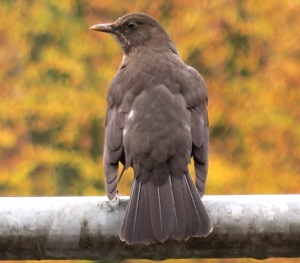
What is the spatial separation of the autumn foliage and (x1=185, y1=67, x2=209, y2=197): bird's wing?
12.1 ft

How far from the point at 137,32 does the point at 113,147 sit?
134cm

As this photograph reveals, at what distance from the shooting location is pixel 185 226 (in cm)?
278

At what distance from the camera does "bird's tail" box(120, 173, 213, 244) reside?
259 cm

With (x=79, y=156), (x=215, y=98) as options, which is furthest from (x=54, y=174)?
(x=215, y=98)

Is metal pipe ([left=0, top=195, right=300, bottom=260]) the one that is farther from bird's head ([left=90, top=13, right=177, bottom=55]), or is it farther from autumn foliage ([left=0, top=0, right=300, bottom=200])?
autumn foliage ([left=0, top=0, right=300, bottom=200])

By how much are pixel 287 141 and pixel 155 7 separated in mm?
1938

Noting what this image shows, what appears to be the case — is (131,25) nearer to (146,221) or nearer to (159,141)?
(159,141)

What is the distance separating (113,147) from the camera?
149 inches

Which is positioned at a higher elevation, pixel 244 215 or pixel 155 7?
pixel 244 215

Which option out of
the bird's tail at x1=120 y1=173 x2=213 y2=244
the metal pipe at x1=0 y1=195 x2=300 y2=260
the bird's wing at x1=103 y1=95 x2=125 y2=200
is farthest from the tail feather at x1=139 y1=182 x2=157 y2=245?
the bird's wing at x1=103 y1=95 x2=125 y2=200

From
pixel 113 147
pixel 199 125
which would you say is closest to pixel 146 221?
pixel 113 147

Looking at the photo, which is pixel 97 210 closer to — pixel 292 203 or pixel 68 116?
pixel 292 203

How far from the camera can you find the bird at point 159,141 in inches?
118

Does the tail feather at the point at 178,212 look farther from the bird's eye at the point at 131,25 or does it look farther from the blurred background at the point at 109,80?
the blurred background at the point at 109,80
